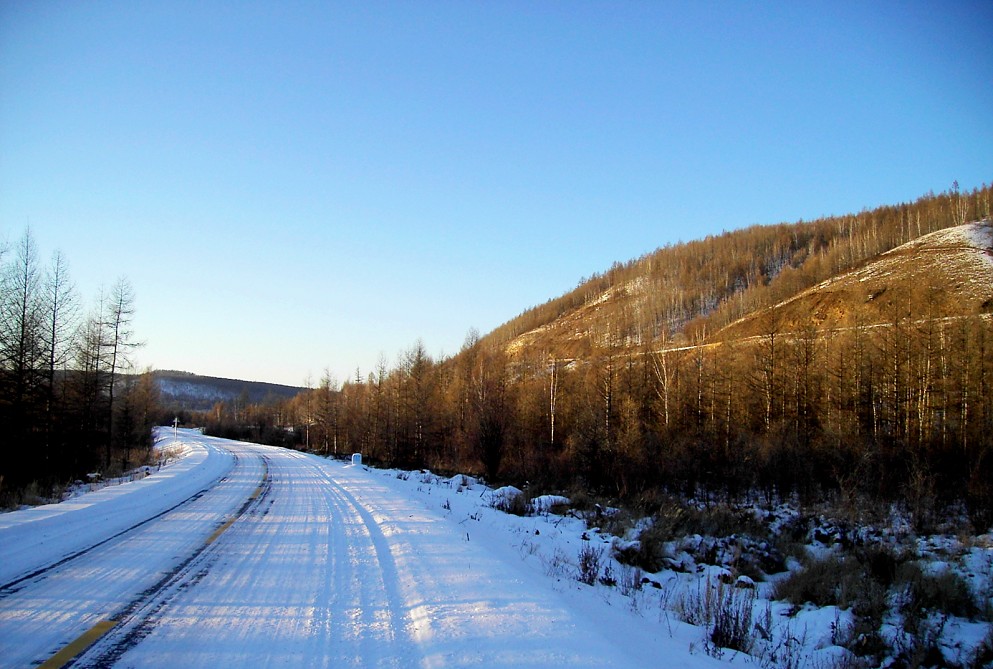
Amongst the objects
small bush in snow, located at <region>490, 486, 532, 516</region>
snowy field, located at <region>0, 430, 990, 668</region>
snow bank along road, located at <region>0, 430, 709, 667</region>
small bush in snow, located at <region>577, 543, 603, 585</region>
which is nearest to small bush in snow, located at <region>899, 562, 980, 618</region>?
snowy field, located at <region>0, 430, 990, 668</region>

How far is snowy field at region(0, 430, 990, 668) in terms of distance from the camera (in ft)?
14.1

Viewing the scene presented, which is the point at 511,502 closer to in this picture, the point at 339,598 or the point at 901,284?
the point at 339,598

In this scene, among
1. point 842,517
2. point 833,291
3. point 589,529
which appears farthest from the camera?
point 833,291

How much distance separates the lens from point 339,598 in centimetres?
555

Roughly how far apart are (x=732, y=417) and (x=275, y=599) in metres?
44.8

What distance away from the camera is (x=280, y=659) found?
4.08m

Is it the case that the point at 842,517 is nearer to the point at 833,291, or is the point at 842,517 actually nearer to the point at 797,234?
the point at 833,291

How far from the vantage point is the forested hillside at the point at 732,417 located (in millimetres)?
27328

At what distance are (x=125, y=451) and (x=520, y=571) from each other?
44635mm

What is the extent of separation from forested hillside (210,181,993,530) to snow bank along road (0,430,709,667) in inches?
589

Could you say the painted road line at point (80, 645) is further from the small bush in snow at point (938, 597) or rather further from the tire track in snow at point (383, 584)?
the small bush in snow at point (938, 597)

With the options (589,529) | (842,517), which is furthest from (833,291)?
(589,529)

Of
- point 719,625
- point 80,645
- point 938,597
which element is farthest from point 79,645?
point 938,597

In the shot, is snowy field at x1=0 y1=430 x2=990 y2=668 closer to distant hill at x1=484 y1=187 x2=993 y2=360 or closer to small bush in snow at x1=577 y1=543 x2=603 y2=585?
small bush in snow at x1=577 y1=543 x2=603 y2=585
